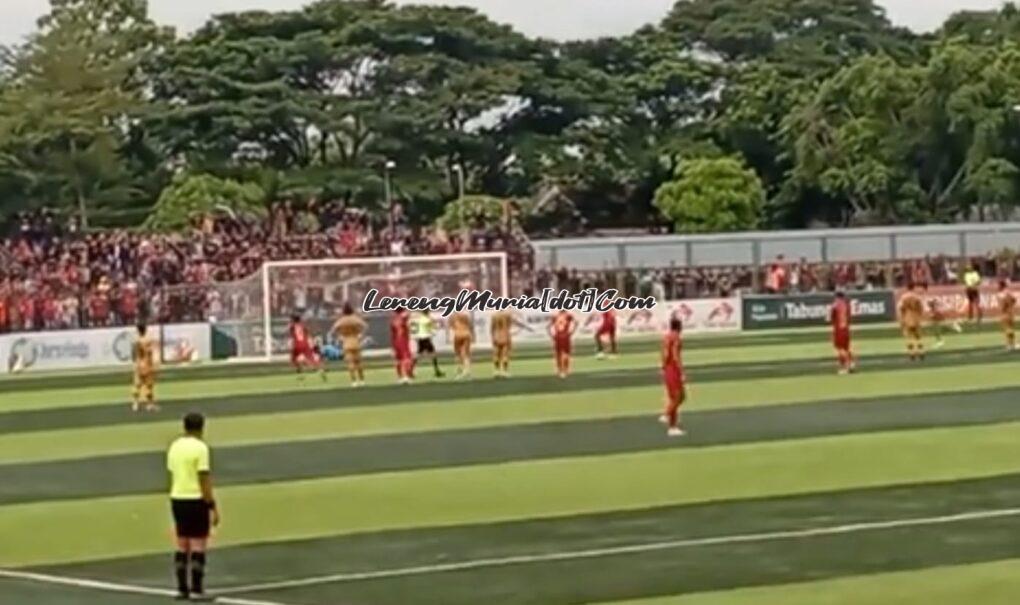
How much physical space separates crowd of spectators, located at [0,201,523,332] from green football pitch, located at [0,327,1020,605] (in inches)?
612

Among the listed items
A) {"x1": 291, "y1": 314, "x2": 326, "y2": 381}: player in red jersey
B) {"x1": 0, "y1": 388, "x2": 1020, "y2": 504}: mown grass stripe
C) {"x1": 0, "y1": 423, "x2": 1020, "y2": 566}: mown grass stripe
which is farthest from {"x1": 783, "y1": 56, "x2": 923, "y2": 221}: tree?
{"x1": 0, "y1": 423, "x2": 1020, "y2": 566}: mown grass stripe

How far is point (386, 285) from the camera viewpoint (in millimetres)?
62812

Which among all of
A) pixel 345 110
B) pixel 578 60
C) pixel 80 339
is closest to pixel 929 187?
pixel 578 60

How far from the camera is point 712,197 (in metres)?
95.8

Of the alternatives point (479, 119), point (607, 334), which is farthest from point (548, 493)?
point (479, 119)

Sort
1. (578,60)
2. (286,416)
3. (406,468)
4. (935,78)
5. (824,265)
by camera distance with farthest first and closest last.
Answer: (578,60), (935,78), (824,265), (286,416), (406,468)

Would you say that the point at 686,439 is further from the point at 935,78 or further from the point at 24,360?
the point at 935,78

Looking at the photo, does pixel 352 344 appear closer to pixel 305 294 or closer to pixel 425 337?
pixel 425 337

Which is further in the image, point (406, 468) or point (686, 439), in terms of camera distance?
point (686, 439)

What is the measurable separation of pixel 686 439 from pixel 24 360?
30468 millimetres

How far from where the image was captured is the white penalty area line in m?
20.3

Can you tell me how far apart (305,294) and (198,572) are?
42.4 m

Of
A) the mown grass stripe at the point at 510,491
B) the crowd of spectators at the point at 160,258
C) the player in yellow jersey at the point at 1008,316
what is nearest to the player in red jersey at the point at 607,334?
the player in yellow jersey at the point at 1008,316

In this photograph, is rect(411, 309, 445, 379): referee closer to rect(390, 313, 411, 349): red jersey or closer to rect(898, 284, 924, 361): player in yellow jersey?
rect(390, 313, 411, 349): red jersey
